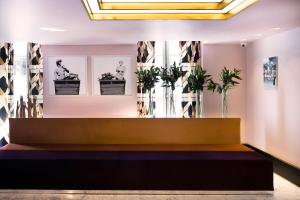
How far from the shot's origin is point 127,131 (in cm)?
596

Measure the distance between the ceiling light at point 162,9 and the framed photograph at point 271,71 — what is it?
7.70ft

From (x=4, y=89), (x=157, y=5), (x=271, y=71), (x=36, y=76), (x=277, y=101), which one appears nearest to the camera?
(x=157, y=5)

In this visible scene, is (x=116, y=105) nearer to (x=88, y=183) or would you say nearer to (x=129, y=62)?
(x=129, y=62)

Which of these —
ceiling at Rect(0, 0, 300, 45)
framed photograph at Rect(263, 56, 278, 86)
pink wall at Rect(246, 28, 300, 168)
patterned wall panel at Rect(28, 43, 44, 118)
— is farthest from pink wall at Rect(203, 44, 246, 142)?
patterned wall panel at Rect(28, 43, 44, 118)

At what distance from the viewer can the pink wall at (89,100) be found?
8844 mm

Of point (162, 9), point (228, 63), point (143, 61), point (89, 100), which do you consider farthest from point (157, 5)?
point (89, 100)

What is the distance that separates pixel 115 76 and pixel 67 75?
4.19 feet

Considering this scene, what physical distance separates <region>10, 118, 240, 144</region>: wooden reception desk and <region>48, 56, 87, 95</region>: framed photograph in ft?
9.37

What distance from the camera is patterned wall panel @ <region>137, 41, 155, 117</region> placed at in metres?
8.76

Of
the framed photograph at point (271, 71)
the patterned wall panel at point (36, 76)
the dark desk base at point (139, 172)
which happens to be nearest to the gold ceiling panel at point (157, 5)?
the dark desk base at point (139, 172)

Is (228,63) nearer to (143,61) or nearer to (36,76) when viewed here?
(143,61)

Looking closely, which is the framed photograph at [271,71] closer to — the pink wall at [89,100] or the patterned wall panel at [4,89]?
the pink wall at [89,100]

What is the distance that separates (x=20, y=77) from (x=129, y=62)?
9.64 feet

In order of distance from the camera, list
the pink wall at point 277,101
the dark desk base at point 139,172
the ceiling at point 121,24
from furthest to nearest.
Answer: the pink wall at point 277,101, the dark desk base at point 139,172, the ceiling at point 121,24
